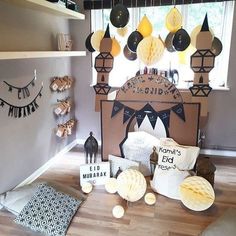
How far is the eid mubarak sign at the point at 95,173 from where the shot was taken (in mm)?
2512

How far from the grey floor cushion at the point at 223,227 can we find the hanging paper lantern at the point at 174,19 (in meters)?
1.84

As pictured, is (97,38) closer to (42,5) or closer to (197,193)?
(42,5)

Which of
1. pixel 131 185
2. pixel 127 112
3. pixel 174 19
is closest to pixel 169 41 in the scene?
pixel 174 19

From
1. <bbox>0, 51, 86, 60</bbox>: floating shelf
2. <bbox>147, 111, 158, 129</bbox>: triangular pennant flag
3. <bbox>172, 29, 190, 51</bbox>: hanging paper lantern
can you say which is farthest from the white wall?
<bbox>172, 29, 190, 51</bbox>: hanging paper lantern

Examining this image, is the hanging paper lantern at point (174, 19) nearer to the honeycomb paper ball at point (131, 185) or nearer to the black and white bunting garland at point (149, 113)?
the black and white bunting garland at point (149, 113)


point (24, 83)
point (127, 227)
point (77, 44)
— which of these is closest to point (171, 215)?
point (127, 227)

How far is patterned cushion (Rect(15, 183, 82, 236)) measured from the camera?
1950mm

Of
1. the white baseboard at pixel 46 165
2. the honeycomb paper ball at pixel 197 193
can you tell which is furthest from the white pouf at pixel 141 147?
the white baseboard at pixel 46 165

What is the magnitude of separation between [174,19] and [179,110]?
3.00ft

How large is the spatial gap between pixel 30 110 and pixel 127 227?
1.52 meters

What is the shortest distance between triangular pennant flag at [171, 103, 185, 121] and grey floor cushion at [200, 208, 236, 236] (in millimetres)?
972

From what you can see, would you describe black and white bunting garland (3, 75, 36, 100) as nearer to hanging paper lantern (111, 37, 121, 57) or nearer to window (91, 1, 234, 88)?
hanging paper lantern (111, 37, 121, 57)

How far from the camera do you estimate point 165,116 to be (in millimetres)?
2613

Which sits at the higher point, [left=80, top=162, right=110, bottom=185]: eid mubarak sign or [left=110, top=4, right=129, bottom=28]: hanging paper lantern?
[left=110, top=4, right=129, bottom=28]: hanging paper lantern
